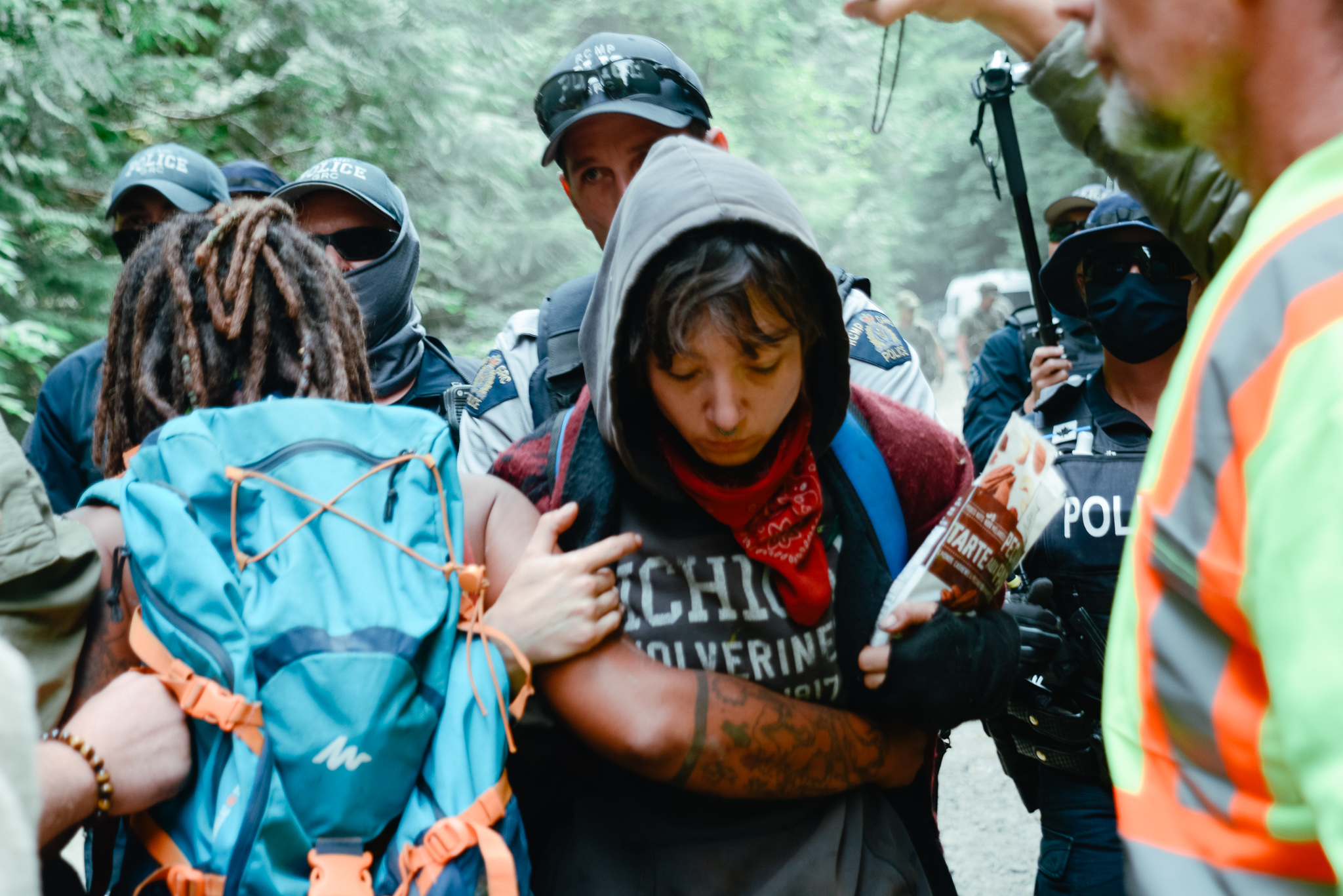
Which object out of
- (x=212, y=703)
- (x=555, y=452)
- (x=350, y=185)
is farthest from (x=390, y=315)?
(x=212, y=703)

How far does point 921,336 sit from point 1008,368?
1169 centimetres

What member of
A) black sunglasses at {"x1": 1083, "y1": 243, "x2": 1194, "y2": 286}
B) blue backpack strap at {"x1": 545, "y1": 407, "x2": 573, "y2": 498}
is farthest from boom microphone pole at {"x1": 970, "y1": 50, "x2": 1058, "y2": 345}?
blue backpack strap at {"x1": 545, "y1": 407, "x2": 573, "y2": 498}

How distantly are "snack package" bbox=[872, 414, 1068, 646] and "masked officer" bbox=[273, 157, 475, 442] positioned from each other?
200 centimetres

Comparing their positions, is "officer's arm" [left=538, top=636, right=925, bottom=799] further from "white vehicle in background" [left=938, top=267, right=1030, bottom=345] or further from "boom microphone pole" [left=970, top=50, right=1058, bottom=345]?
"white vehicle in background" [left=938, top=267, right=1030, bottom=345]

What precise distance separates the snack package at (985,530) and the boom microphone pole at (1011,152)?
1854 millimetres

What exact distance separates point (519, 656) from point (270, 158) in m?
7.16

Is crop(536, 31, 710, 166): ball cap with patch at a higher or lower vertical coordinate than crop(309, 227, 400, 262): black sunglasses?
higher

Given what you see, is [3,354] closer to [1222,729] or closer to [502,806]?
[502,806]

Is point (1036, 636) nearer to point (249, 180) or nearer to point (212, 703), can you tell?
point (212, 703)

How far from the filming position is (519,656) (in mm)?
1628

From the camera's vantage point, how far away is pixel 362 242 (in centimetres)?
349

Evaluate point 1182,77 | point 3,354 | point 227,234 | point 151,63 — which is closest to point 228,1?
point 151,63

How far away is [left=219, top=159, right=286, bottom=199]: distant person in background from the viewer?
421 centimetres

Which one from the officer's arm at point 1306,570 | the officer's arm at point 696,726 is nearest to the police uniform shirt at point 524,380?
the officer's arm at point 696,726
